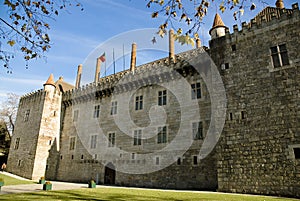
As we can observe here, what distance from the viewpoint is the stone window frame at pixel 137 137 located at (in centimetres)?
1933

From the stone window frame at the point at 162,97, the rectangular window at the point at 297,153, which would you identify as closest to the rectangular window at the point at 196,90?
the stone window frame at the point at 162,97

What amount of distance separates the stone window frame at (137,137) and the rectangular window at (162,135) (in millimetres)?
1741

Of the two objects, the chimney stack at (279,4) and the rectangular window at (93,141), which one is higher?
the chimney stack at (279,4)

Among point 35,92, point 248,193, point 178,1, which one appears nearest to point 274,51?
point 248,193

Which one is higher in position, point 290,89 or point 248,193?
point 290,89

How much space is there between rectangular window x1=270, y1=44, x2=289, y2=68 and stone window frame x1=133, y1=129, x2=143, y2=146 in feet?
36.2

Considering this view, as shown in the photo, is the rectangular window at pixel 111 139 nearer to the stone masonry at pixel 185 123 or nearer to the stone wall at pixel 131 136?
the stone masonry at pixel 185 123

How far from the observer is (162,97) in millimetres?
19484

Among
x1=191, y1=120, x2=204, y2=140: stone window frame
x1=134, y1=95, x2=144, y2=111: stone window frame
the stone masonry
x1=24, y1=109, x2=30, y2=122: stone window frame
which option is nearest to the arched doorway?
the stone masonry

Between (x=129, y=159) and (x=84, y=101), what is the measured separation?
9.53 metres

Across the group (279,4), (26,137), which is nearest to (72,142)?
(26,137)

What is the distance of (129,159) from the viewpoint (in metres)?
19.5

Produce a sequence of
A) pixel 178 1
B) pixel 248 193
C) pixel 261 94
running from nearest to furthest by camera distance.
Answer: pixel 178 1 → pixel 248 193 → pixel 261 94

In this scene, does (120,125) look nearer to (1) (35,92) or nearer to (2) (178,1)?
(1) (35,92)
